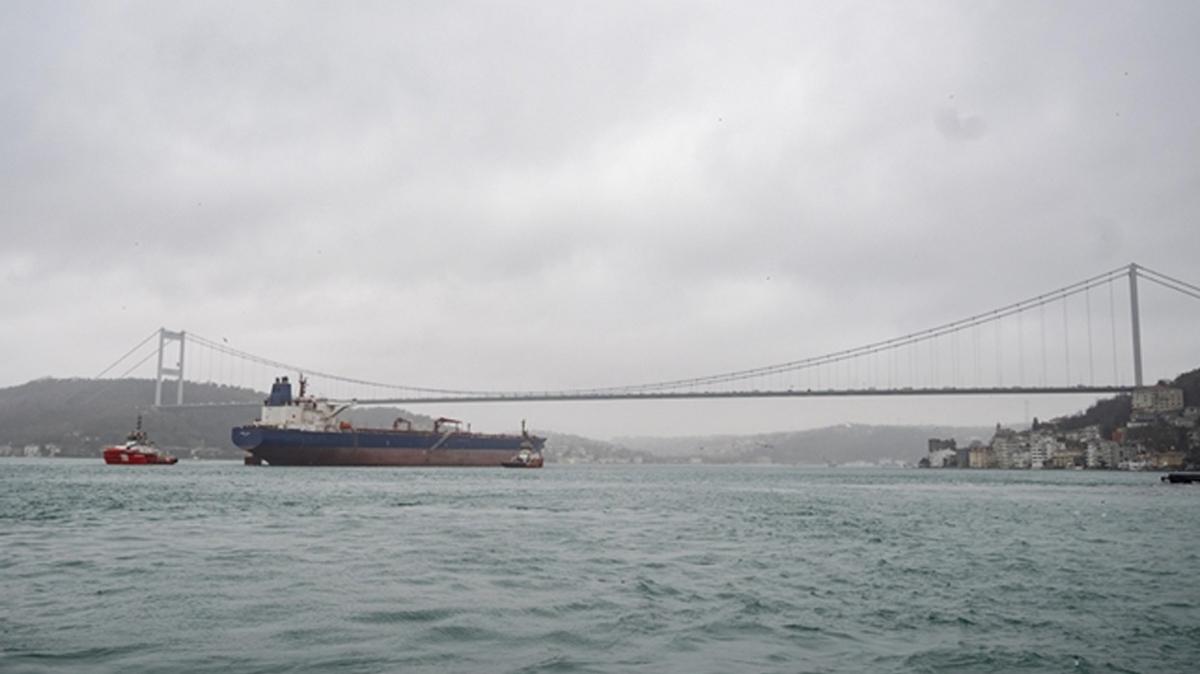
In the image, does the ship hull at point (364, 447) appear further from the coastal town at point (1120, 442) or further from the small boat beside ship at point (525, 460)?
the coastal town at point (1120, 442)

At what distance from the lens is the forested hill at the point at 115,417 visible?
122438 millimetres

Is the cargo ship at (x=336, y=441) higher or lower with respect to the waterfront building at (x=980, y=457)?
higher

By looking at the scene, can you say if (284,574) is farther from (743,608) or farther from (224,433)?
(224,433)

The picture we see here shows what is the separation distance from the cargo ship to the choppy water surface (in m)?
47.3

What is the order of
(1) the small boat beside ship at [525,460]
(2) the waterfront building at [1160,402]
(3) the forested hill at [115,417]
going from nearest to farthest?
(1) the small boat beside ship at [525,460], (2) the waterfront building at [1160,402], (3) the forested hill at [115,417]

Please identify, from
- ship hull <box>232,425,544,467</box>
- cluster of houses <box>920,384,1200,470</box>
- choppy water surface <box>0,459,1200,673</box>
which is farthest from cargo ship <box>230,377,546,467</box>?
cluster of houses <box>920,384,1200,470</box>

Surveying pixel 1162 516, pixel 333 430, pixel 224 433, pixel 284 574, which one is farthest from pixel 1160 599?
pixel 224 433

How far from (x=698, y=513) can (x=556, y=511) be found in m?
4.27

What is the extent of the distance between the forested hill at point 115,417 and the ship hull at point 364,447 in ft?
169

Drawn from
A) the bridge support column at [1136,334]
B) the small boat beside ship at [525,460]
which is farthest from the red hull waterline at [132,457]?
the bridge support column at [1136,334]

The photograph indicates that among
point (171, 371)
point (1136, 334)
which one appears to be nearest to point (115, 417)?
point (171, 371)

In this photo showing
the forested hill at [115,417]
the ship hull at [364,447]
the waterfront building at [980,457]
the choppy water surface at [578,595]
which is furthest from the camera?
the waterfront building at [980,457]

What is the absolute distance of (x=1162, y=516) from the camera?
1115 inches

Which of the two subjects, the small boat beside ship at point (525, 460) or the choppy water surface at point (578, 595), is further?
the small boat beside ship at point (525, 460)
